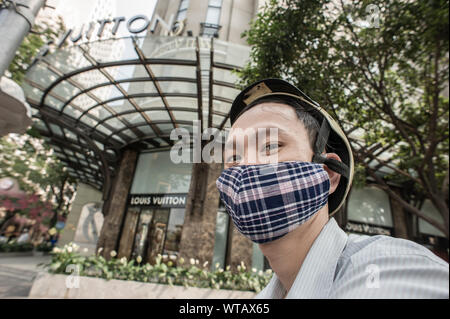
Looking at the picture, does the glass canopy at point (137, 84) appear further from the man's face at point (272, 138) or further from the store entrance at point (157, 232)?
the man's face at point (272, 138)

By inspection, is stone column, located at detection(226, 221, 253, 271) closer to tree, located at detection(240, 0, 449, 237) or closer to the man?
tree, located at detection(240, 0, 449, 237)

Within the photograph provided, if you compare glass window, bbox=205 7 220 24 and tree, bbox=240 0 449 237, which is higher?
glass window, bbox=205 7 220 24

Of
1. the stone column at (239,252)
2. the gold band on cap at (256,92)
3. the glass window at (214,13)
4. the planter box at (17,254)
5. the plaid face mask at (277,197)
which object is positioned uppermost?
the glass window at (214,13)

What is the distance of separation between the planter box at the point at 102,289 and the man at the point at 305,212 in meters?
5.52

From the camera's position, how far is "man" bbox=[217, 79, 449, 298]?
486 millimetres

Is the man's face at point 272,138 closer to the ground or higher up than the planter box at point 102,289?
higher up

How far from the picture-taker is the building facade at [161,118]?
6.15 m

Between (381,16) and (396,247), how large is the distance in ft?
12.0

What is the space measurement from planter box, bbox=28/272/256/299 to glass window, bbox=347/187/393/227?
8.15 metres

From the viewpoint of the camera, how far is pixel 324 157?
907 millimetres

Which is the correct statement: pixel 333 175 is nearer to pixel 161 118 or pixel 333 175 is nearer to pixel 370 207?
pixel 161 118

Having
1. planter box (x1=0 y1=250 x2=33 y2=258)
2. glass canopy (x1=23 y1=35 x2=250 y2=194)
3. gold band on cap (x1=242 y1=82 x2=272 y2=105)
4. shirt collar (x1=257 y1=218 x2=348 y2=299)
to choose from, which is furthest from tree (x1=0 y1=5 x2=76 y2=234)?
shirt collar (x1=257 y1=218 x2=348 y2=299)

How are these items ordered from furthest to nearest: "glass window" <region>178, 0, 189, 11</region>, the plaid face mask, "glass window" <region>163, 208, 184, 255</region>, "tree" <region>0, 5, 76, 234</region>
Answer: "glass window" <region>163, 208, 184, 255</region>
"glass window" <region>178, 0, 189, 11</region>
"tree" <region>0, 5, 76, 234</region>
the plaid face mask

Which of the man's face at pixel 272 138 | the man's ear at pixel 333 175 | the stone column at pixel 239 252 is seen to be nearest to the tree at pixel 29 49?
the man's face at pixel 272 138
